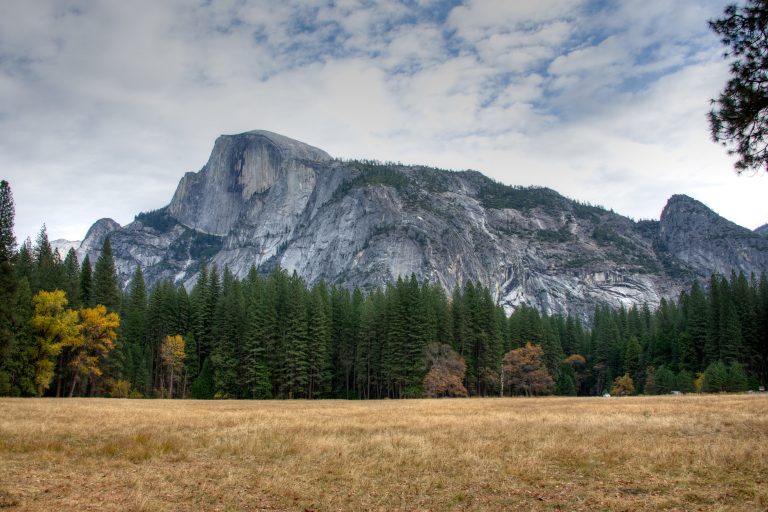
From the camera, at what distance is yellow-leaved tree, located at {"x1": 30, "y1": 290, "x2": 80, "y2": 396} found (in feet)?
155

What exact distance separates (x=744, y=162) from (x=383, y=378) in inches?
2470

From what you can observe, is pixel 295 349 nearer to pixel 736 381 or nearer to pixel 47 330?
pixel 47 330

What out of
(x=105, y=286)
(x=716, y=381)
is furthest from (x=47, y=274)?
(x=716, y=381)

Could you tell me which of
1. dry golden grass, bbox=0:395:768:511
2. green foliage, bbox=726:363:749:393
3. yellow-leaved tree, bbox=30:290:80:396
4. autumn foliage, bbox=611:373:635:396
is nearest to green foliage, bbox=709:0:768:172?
dry golden grass, bbox=0:395:768:511

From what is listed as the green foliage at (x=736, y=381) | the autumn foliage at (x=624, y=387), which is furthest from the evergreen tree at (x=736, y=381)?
the autumn foliage at (x=624, y=387)

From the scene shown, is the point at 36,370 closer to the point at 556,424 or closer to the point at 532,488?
the point at 556,424

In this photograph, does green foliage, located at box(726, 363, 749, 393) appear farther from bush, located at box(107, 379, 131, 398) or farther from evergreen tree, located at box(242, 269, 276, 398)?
bush, located at box(107, 379, 131, 398)

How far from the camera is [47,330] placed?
48.3 meters

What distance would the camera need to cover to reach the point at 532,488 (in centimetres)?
1148

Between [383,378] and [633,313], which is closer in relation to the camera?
[383,378]

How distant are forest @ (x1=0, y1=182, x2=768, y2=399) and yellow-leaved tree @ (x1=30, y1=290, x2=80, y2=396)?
3551 millimetres

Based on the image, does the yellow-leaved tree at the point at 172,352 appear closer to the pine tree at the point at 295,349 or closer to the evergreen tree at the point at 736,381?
the pine tree at the point at 295,349

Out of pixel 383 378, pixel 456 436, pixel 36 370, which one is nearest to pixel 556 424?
pixel 456 436

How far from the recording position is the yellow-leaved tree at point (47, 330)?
47250mm
